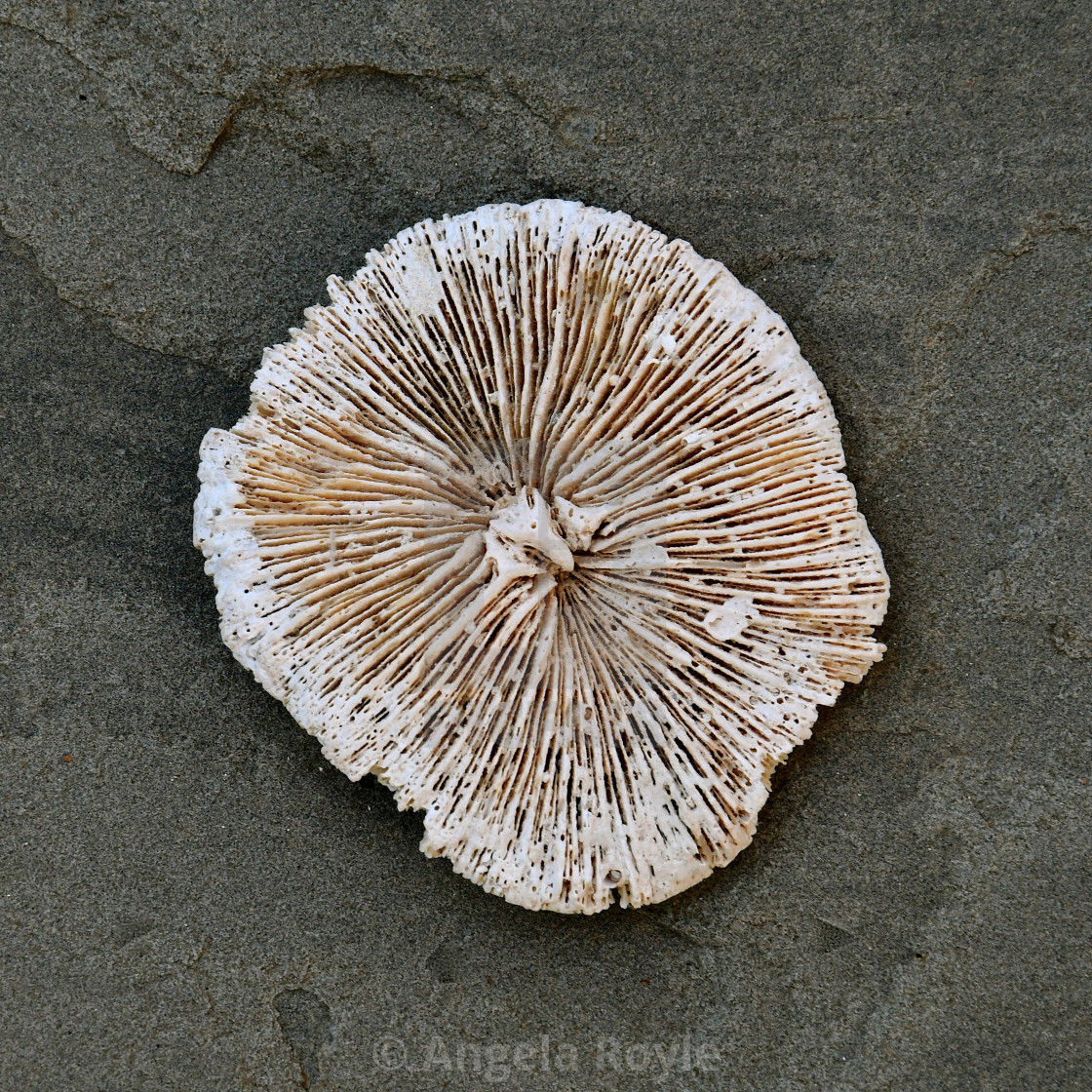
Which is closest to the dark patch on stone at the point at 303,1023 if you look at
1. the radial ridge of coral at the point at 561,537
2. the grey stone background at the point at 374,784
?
the grey stone background at the point at 374,784

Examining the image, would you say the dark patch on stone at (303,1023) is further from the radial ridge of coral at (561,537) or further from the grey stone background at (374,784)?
the radial ridge of coral at (561,537)

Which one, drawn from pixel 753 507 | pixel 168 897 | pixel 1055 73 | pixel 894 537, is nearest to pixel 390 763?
pixel 168 897

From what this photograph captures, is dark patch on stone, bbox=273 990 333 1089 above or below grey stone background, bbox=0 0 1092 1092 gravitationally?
below

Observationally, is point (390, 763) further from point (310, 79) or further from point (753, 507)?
point (310, 79)
